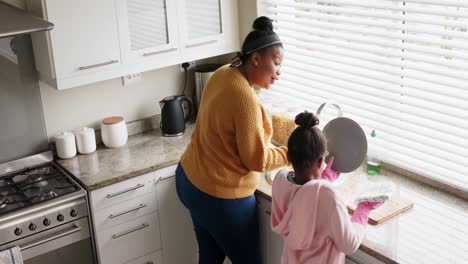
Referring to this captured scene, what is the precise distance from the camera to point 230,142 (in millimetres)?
2457

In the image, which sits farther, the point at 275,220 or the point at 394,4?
the point at 394,4

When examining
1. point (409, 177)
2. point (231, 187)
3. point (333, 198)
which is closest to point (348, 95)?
point (409, 177)

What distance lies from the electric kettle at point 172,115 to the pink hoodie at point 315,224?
128cm

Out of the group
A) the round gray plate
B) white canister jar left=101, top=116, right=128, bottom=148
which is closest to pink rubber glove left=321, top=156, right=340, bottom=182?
the round gray plate

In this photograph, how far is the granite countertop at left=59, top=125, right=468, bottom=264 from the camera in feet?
7.20

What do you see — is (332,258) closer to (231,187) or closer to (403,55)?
(231,187)

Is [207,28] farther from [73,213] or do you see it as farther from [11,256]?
[11,256]

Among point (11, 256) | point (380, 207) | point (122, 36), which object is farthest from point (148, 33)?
point (380, 207)

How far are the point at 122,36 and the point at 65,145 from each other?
2.10 feet

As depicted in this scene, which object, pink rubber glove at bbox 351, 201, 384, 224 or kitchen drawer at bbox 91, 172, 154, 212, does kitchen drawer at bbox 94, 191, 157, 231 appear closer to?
kitchen drawer at bbox 91, 172, 154, 212

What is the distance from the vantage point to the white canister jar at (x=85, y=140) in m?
3.17

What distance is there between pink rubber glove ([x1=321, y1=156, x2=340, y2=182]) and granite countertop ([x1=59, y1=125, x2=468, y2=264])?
282 mm

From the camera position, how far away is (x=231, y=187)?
8.28 ft

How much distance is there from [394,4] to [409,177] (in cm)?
79
